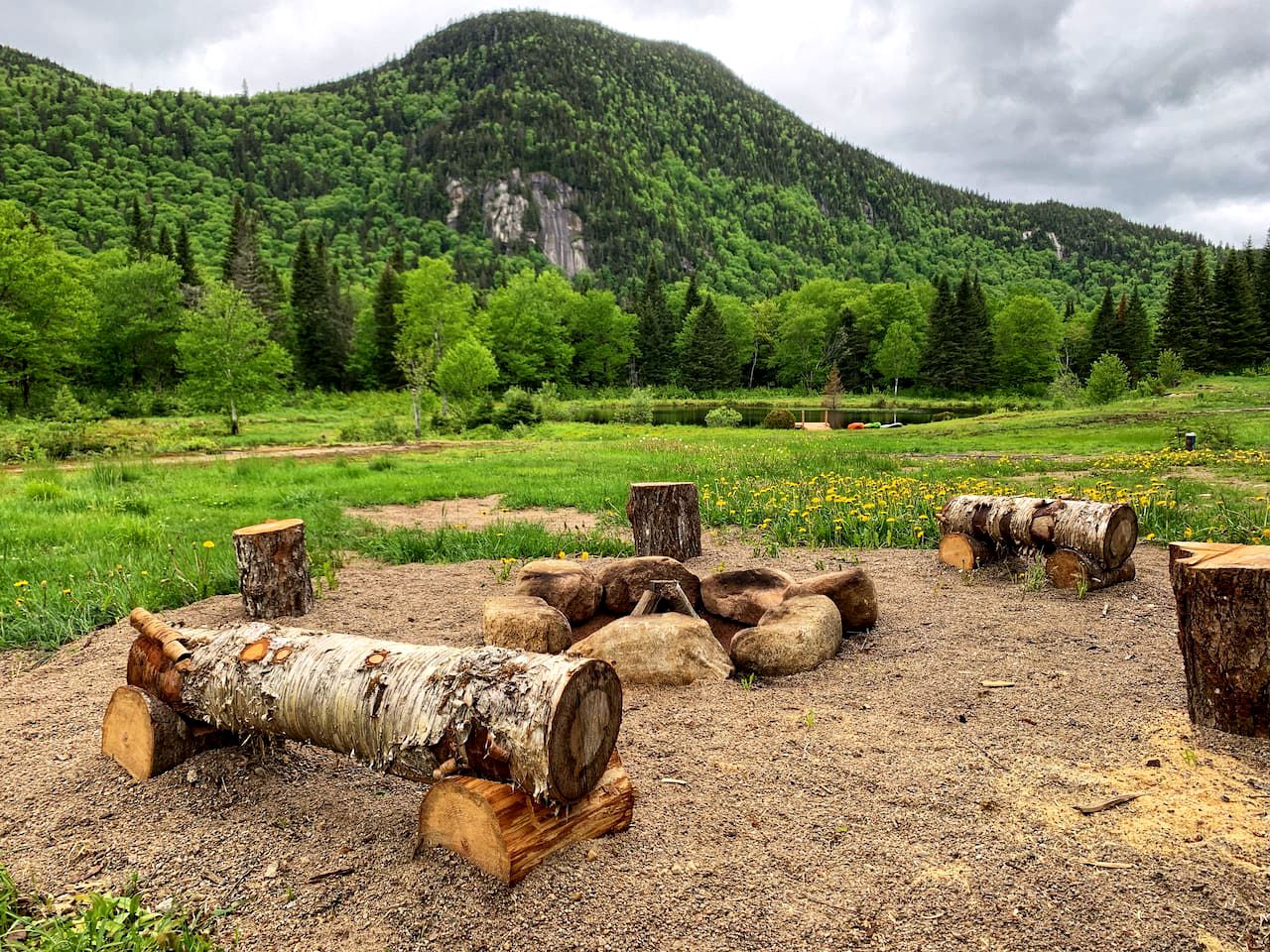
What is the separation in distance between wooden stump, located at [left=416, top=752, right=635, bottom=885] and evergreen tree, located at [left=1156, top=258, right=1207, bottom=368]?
66868mm

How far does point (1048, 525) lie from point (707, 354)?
74.8 m

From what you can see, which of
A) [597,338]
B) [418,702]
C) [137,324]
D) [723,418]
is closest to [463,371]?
[723,418]

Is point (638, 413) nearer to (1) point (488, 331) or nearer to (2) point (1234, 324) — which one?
(1) point (488, 331)

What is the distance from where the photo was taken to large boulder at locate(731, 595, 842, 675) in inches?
184

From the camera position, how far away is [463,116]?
198 meters

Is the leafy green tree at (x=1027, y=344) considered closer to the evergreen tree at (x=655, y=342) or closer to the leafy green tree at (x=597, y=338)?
the evergreen tree at (x=655, y=342)

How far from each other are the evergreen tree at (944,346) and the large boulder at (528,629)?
71946 millimetres

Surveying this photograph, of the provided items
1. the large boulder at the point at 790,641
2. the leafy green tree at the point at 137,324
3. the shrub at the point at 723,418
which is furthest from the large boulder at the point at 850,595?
the leafy green tree at the point at 137,324

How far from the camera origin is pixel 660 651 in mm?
4578

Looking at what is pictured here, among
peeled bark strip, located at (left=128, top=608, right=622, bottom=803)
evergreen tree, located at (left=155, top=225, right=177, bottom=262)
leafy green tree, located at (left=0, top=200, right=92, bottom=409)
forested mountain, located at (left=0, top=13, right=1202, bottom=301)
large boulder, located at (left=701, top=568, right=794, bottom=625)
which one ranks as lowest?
large boulder, located at (left=701, top=568, right=794, bottom=625)

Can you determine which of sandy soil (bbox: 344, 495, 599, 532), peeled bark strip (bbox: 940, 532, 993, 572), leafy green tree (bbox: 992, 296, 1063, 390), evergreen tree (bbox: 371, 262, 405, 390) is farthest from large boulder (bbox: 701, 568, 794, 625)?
leafy green tree (bbox: 992, 296, 1063, 390)

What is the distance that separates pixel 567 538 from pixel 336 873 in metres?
5.99

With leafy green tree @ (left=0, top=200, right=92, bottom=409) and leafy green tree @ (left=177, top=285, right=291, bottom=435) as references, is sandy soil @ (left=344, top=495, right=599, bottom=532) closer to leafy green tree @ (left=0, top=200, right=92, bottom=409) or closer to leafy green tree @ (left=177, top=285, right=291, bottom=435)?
leafy green tree @ (left=177, top=285, right=291, bottom=435)

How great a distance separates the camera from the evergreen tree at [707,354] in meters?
79.2
